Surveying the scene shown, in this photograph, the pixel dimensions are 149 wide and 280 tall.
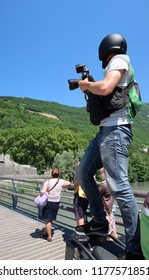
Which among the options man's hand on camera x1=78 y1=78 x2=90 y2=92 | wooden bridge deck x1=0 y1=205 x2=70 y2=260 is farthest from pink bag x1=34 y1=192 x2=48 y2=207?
man's hand on camera x1=78 y1=78 x2=90 y2=92

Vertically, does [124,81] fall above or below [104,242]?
above

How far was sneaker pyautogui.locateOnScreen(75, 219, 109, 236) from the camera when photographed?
271 cm

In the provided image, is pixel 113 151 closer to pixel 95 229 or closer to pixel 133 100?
pixel 133 100

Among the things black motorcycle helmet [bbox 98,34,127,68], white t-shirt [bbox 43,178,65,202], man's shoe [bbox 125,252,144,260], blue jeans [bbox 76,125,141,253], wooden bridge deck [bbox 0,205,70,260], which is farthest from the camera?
white t-shirt [bbox 43,178,65,202]

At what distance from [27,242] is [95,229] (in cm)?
359

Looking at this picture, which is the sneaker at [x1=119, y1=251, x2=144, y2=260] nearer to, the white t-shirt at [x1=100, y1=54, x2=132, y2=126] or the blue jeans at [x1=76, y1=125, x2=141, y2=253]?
the blue jeans at [x1=76, y1=125, x2=141, y2=253]

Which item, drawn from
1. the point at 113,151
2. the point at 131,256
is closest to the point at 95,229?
the point at 131,256

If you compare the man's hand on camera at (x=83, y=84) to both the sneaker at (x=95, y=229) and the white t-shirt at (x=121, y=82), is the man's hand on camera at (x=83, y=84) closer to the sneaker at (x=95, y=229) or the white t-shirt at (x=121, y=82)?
the white t-shirt at (x=121, y=82)

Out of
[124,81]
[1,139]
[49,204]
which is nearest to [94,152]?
[124,81]

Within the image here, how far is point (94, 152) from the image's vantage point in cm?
271

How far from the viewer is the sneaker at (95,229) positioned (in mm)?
2713

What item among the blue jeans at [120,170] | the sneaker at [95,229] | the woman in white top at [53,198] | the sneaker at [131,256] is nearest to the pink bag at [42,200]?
the woman in white top at [53,198]

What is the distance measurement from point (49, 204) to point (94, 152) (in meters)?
4.24
